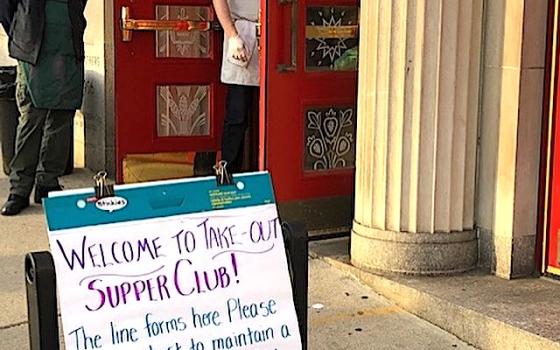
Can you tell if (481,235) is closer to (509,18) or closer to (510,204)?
(510,204)

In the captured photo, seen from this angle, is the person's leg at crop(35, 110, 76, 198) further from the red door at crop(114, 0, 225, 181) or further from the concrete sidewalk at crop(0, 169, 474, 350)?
the concrete sidewalk at crop(0, 169, 474, 350)

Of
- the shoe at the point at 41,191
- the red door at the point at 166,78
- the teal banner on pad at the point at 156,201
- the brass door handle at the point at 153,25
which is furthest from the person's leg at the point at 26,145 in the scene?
the teal banner on pad at the point at 156,201

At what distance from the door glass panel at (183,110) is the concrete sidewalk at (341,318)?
61.1 inches

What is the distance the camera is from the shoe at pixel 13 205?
245 inches

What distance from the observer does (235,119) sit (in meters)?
6.00

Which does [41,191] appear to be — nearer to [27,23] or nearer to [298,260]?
[27,23]

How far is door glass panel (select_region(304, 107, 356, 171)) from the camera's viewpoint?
529cm

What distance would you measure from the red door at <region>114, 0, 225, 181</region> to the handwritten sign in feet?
11.5

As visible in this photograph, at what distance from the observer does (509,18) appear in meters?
4.38

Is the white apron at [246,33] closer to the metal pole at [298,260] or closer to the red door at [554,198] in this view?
the red door at [554,198]

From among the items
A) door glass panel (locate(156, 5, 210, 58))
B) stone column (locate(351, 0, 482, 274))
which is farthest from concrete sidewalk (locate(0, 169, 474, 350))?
door glass panel (locate(156, 5, 210, 58))

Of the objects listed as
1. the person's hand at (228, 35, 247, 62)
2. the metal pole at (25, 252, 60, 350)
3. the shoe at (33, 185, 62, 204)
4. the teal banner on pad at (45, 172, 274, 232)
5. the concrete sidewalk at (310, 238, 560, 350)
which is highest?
the person's hand at (228, 35, 247, 62)

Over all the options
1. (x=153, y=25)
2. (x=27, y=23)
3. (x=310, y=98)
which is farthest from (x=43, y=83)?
(x=310, y=98)

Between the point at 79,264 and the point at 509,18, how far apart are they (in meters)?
2.57
